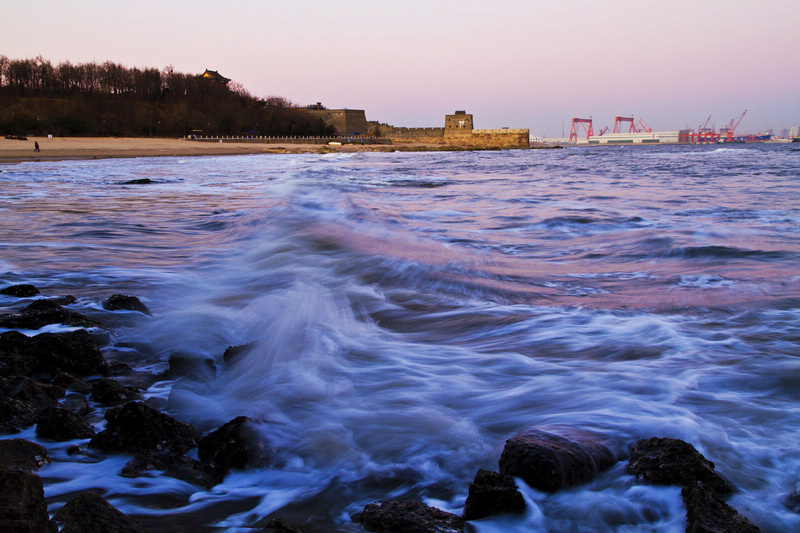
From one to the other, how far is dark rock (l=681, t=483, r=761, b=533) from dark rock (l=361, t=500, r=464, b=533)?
1.95 ft

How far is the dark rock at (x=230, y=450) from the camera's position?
1.74m

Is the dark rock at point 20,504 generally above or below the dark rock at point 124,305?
above

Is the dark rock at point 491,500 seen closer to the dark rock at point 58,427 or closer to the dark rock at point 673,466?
the dark rock at point 673,466

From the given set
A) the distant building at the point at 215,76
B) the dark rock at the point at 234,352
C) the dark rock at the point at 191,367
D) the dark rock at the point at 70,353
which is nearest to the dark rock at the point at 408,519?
the dark rock at the point at 191,367

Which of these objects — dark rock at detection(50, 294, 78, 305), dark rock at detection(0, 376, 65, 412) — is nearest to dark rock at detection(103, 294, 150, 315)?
dark rock at detection(50, 294, 78, 305)

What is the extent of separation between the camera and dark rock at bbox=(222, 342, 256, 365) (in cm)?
272

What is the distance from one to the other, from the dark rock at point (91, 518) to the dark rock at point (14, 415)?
85 centimetres

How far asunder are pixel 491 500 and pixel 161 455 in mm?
1073

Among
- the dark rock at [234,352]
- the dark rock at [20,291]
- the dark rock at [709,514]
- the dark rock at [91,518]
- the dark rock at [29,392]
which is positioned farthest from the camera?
the dark rock at [20,291]

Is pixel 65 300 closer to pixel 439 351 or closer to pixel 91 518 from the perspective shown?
pixel 439 351

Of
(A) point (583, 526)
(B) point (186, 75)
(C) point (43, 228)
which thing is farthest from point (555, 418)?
(B) point (186, 75)

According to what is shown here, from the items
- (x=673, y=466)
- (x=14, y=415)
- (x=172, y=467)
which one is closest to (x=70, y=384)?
(x=14, y=415)

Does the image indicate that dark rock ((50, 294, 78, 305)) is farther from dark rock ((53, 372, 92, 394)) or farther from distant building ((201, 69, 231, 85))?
distant building ((201, 69, 231, 85))

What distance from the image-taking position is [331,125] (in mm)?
79000
